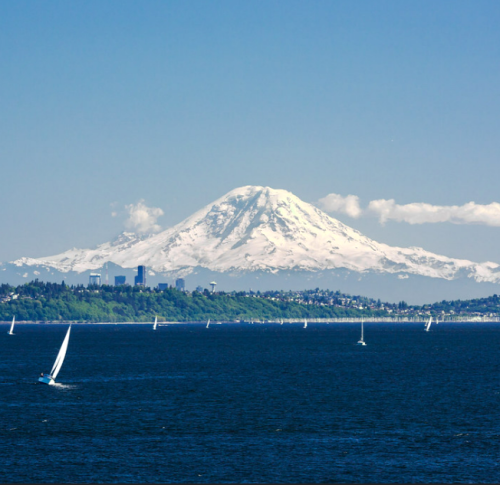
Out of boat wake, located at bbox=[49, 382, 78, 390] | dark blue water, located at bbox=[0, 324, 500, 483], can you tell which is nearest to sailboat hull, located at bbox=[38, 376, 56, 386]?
boat wake, located at bbox=[49, 382, 78, 390]

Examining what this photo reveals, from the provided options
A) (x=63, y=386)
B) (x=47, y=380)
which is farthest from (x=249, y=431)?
(x=47, y=380)

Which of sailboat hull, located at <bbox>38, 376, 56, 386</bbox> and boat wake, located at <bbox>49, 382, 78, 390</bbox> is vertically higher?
sailboat hull, located at <bbox>38, 376, 56, 386</bbox>

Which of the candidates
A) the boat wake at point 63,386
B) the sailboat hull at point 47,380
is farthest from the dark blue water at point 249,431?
the sailboat hull at point 47,380

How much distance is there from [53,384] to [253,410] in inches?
2099

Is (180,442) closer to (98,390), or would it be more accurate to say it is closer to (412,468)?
(412,468)

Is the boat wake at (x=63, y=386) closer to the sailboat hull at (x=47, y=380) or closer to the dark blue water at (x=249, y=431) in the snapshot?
the sailboat hull at (x=47, y=380)

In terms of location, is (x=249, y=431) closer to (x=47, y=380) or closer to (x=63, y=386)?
(x=63, y=386)

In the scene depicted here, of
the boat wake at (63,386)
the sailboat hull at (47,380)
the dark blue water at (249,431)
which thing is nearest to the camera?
the dark blue water at (249,431)

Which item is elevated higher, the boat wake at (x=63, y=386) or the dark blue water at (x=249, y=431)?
the dark blue water at (x=249, y=431)

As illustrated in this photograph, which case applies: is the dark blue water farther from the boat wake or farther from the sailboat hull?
the sailboat hull

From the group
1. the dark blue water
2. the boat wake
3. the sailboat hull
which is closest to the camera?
the dark blue water

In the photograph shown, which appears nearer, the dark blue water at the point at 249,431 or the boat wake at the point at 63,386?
the dark blue water at the point at 249,431

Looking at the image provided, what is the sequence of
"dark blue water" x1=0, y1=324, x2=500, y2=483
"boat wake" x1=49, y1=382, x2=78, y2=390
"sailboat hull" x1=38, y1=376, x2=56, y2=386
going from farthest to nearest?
"sailboat hull" x1=38, y1=376, x2=56, y2=386 < "boat wake" x1=49, y1=382, x2=78, y2=390 < "dark blue water" x1=0, y1=324, x2=500, y2=483

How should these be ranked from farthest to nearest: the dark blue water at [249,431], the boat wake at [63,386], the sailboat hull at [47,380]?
the sailboat hull at [47,380] < the boat wake at [63,386] < the dark blue water at [249,431]
